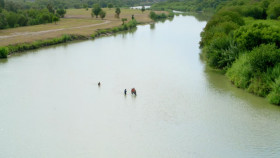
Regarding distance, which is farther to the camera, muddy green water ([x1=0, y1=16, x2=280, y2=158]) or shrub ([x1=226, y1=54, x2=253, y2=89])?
shrub ([x1=226, y1=54, x2=253, y2=89])

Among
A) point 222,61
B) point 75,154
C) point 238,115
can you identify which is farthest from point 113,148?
point 222,61

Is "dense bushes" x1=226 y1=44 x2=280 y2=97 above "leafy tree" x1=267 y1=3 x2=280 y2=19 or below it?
below

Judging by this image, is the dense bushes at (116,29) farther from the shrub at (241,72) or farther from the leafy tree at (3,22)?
the shrub at (241,72)

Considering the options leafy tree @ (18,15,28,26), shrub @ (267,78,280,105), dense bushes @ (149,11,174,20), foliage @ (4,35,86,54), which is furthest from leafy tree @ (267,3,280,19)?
leafy tree @ (18,15,28,26)

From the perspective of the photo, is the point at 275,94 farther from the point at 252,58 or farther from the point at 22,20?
the point at 22,20

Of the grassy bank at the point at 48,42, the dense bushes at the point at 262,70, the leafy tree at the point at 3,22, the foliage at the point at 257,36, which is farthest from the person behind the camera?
the leafy tree at the point at 3,22

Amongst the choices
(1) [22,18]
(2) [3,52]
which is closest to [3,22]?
(1) [22,18]

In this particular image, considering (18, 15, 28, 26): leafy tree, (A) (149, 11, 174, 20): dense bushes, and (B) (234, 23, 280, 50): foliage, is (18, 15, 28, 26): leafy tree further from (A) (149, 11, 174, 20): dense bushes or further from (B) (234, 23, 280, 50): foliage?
(B) (234, 23, 280, 50): foliage

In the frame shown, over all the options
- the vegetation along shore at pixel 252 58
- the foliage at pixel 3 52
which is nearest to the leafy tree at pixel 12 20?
the foliage at pixel 3 52
